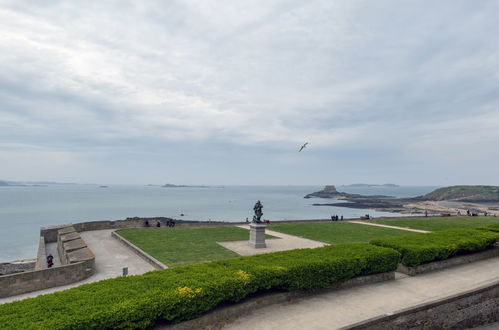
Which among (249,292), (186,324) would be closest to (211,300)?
(186,324)

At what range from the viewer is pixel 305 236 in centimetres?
2759

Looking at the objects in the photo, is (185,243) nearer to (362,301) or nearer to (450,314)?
(362,301)

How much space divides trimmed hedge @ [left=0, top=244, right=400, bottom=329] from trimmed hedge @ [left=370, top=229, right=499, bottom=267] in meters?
1.24

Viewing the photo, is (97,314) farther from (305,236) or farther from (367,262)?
(305,236)

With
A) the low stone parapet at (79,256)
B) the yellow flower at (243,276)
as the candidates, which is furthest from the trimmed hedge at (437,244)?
the low stone parapet at (79,256)

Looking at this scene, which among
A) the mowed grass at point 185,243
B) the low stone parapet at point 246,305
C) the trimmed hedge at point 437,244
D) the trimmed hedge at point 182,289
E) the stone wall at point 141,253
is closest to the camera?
the trimmed hedge at point 182,289

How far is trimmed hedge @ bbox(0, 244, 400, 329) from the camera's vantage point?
765cm

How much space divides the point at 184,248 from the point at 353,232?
54.0ft

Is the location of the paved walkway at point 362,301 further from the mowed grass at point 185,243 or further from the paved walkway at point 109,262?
the paved walkway at point 109,262

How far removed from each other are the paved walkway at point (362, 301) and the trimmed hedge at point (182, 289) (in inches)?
28.0

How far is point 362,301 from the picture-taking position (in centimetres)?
1177

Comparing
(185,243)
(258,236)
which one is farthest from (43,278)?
(258,236)

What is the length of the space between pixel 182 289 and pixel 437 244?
1415cm

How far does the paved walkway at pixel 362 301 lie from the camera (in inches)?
392
